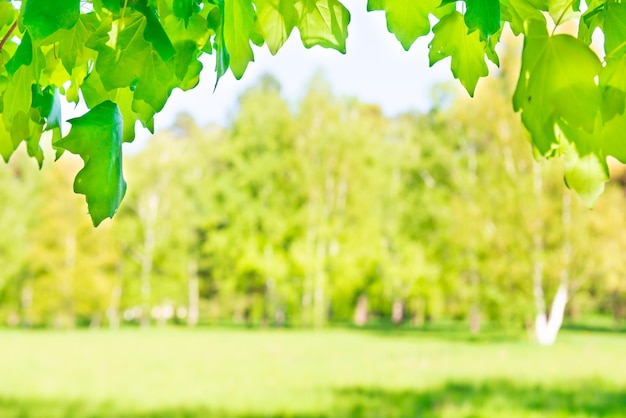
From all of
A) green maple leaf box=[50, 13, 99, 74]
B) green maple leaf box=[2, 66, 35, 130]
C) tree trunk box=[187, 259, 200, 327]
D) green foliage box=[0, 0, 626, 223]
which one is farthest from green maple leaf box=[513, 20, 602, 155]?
tree trunk box=[187, 259, 200, 327]

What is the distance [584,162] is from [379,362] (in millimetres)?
12802

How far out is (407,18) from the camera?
2.91 feet

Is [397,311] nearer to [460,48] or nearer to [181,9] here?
[460,48]

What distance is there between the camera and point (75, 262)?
2731cm

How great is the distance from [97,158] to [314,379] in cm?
1017

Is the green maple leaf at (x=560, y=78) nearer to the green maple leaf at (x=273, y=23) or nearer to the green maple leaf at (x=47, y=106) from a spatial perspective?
the green maple leaf at (x=273, y=23)

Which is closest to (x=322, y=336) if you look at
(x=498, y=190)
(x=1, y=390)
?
(x=498, y=190)

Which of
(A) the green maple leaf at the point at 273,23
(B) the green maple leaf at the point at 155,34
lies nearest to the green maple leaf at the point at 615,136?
(A) the green maple leaf at the point at 273,23

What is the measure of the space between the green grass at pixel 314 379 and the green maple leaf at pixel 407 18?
6.84m

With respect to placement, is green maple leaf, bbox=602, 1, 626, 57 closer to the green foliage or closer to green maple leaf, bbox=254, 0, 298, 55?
the green foliage

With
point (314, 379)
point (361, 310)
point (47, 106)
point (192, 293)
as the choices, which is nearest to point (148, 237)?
point (192, 293)

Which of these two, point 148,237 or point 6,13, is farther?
point 148,237

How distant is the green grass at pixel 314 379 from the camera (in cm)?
782

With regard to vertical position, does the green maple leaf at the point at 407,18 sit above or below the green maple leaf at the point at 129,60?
above
